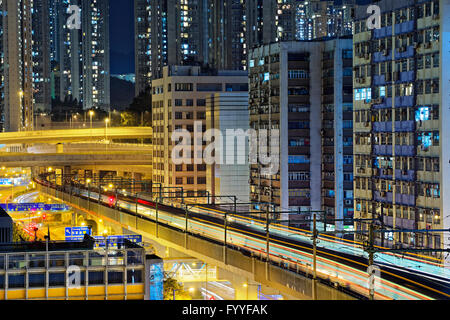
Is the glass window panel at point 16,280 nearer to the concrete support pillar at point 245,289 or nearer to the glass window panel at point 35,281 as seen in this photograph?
the glass window panel at point 35,281

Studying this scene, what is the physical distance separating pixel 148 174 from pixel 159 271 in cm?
7547

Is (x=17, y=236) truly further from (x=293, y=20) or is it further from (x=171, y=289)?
(x=293, y=20)

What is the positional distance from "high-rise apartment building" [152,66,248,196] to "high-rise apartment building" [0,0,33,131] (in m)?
91.2

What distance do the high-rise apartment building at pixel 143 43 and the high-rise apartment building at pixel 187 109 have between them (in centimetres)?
10150

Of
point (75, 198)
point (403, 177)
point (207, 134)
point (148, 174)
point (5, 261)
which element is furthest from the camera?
point (148, 174)

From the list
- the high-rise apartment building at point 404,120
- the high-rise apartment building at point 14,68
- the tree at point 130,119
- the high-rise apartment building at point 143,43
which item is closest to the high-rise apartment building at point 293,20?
the high-rise apartment building at point 143,43

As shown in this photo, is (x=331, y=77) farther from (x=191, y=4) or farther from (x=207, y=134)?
(x=191, y=4)

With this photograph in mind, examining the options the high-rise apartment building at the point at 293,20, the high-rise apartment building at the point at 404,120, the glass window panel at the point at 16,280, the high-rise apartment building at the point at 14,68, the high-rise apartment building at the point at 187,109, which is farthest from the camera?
the high-rise apartment building at the point at 14,68

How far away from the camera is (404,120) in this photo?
4097cm

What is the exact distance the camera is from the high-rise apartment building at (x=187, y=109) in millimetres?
80875

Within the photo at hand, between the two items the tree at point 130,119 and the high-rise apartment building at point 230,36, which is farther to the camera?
the high-rise apartment building at point 230,36

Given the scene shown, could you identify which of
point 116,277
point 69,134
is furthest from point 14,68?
point 116,277

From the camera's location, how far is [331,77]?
5900cm

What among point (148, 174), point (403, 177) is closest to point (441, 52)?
point (403, 177)
